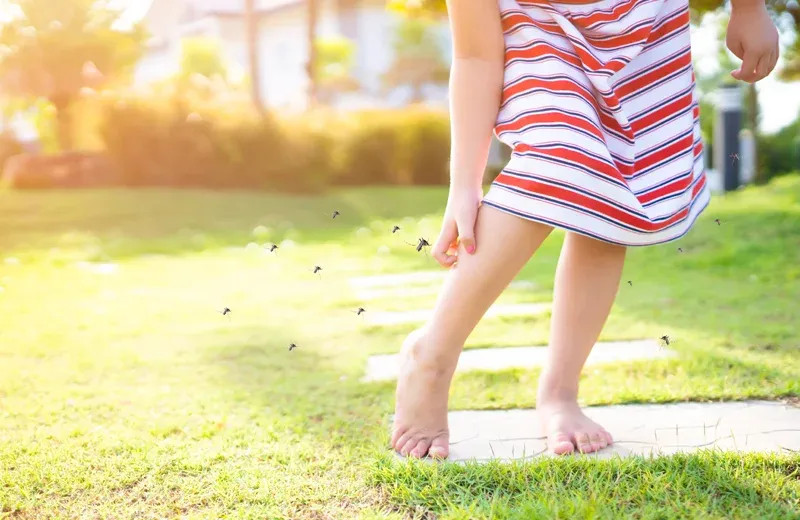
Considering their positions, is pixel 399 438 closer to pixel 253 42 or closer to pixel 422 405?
pixel 422 405

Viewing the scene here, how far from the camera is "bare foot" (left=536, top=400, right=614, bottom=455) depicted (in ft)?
4.80

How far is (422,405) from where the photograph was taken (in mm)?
1477

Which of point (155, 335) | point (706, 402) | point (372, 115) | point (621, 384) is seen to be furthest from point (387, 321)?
point (372, 115)

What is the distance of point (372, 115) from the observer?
1034 cm

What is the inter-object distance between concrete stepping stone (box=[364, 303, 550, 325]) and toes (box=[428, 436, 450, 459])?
1.30 meters

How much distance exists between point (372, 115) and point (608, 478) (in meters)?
9.37

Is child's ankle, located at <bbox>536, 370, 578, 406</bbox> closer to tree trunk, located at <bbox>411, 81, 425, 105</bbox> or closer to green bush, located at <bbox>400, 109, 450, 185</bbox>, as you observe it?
green bush, located at <bbox>400, 109, 450, 185</bbox>

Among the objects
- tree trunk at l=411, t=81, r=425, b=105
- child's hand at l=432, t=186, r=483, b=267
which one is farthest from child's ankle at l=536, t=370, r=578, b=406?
tree trunk at l=411, t=81, r=425, b=105

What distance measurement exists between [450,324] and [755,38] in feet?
2.82

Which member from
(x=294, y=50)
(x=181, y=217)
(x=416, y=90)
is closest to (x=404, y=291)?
(x=181, y=217)

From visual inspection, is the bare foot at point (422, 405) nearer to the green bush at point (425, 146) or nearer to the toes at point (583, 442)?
the toes at point (583, 442)

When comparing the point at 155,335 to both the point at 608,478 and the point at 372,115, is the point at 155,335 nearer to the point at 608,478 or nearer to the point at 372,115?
the point at 608,478

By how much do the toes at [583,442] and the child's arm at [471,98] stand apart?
1.41ft

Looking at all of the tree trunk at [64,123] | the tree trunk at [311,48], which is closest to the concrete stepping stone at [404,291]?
the tree trunk at [64,123]
